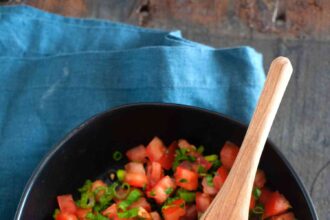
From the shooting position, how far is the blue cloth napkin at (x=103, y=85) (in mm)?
1264

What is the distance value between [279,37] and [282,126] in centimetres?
25

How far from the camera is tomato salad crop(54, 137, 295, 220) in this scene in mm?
1143

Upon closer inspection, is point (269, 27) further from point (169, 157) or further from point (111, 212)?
point (111, 212)

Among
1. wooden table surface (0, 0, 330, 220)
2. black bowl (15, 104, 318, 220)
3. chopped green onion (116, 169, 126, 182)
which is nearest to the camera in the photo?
black bowl (15, 104, 318, 220)

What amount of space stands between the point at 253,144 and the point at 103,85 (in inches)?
18.5

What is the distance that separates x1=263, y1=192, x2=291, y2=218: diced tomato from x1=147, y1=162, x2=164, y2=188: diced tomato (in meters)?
0.24

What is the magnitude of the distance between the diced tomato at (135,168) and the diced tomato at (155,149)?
0.10ft

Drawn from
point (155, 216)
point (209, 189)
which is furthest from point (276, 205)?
point (155, 216)

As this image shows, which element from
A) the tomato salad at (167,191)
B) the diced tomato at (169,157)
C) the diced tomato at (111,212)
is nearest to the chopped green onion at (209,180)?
the tomato salad at (167,191)

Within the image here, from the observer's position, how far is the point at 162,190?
1.16 m

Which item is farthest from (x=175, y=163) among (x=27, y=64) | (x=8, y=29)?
(x=8, y=29)

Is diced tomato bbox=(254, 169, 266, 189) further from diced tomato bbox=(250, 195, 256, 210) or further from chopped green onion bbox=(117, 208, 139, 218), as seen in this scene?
chopped green onion bbox=(117, 208, 139, 218)

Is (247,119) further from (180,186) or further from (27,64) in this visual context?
(27,64)

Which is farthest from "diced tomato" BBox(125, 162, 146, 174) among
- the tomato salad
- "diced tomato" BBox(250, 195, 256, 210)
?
"diced tomato" BBox(250, 195, 256, 210)
